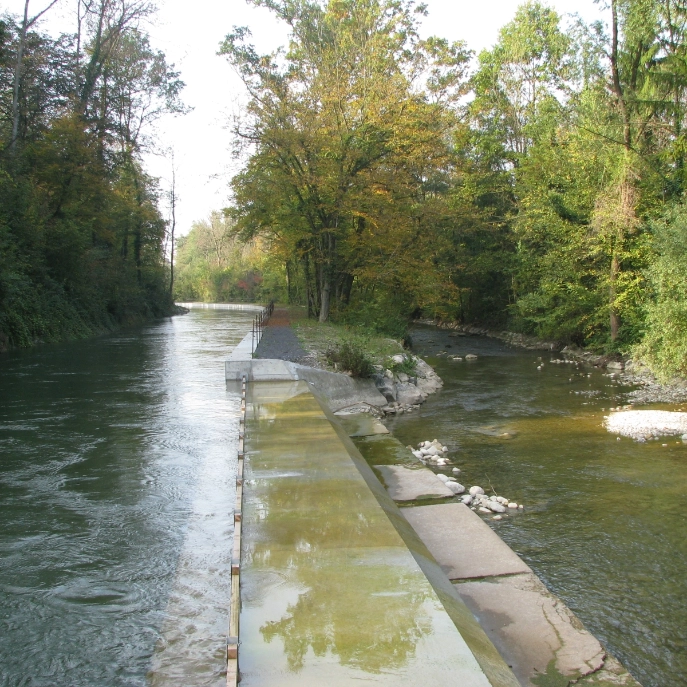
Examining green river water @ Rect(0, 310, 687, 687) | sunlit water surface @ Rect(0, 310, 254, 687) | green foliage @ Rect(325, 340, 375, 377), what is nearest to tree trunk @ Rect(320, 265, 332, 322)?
green foliage @ Rect(325, 340, 375, 377)

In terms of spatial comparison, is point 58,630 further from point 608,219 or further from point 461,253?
point 461,253

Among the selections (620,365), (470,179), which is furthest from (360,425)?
(470,179)

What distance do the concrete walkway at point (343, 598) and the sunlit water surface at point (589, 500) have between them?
177cm

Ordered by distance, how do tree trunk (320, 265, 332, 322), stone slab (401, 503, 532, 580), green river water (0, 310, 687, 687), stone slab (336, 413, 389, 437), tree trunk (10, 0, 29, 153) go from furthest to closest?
1. tree trunk (320, 265, 332, 322)
2. tree trunk (10, 0, 29, 153)
3. stone slab (336, 413, 389, 437)
4. stone slab (401, 503, 532, 580)
5. green river water (0, 310, 687, 687)

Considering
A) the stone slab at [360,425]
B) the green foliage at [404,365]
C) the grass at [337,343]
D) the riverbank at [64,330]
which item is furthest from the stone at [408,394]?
the riverbank at [64,330]

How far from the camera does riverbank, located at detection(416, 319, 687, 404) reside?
16.7 metres

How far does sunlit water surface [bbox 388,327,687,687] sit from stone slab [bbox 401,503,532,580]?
0.64m

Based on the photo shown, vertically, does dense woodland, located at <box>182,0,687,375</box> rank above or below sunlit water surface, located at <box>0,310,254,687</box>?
above

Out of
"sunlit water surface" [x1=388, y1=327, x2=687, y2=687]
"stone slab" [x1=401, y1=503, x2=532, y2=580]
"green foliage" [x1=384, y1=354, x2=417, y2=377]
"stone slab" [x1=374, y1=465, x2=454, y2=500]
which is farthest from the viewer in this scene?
"green foliage" [x1=384, y1=354, x2=417, y2=377]

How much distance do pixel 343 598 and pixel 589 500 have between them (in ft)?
18.5

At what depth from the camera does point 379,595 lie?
4289mm

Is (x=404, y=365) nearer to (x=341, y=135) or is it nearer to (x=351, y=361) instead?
(x=351, y=361)

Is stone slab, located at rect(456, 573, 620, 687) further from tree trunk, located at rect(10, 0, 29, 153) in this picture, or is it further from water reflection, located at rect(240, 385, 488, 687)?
tree trunk, located at rect(10, 0, 29, 153)

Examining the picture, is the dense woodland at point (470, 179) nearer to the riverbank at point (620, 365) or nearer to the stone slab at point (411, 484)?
the riverbank at point (620, 365)
